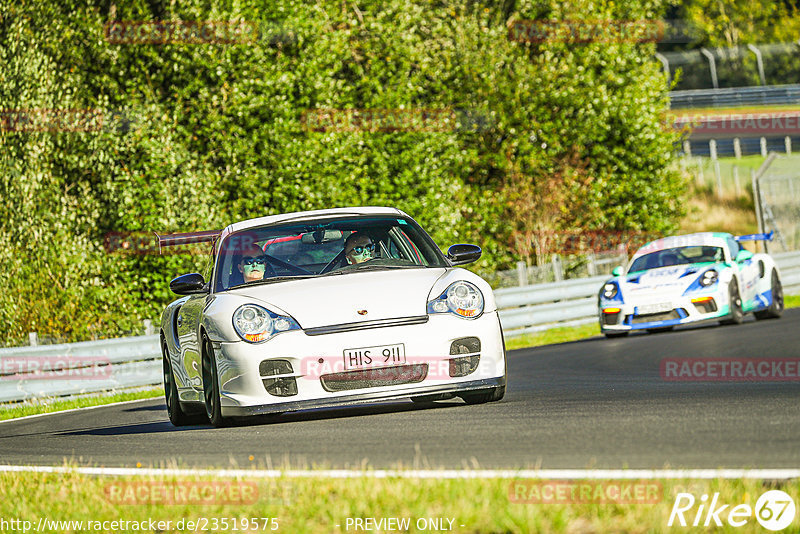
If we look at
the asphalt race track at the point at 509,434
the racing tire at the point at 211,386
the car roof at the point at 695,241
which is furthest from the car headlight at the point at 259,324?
the car roof at the point at 695,241

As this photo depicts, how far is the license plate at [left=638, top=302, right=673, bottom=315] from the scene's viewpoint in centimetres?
1672

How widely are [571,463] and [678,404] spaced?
2.30m

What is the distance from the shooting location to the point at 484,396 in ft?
27.2

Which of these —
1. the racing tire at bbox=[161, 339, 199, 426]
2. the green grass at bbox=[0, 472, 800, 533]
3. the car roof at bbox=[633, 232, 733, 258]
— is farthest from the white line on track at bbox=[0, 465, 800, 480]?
the car roof at bbox=[633, 232, 733, 258]

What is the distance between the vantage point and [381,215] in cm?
917

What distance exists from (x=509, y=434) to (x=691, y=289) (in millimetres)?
10860

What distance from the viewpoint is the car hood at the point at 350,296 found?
298 inches

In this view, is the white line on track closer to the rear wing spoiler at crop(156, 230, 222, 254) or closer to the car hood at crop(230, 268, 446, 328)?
the car hood at crop(230, 268, 446, 328)

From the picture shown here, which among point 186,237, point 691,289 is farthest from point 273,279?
point 691,289

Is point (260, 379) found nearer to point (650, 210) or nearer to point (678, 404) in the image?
point (678, 404)

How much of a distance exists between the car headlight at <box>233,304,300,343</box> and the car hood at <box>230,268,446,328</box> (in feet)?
0.16

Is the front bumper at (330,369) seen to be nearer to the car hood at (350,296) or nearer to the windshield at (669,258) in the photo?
the car hood at (350,296)

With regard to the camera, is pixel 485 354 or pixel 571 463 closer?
pixel 571 463

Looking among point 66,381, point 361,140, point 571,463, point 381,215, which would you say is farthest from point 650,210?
point 571,463
